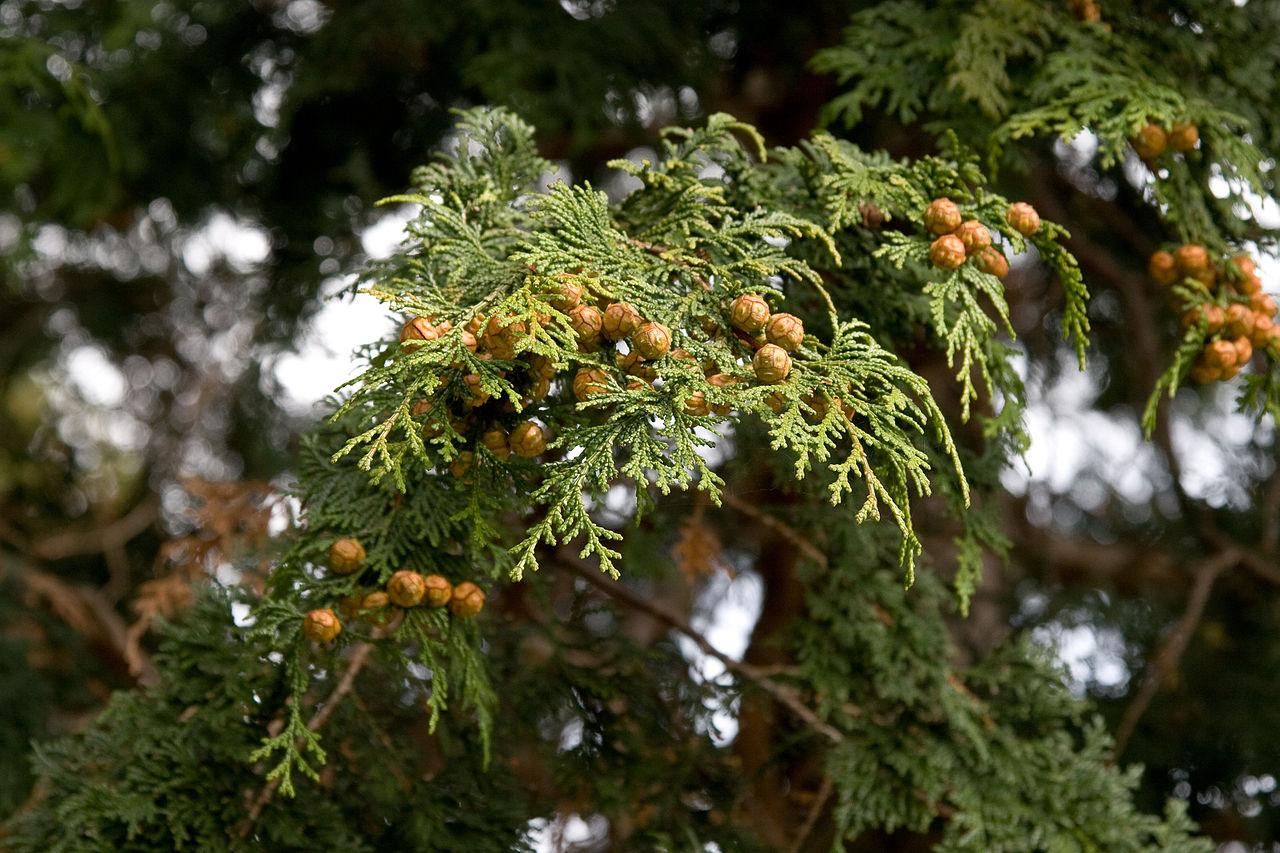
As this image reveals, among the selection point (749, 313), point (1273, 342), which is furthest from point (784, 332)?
point (1273, 342)

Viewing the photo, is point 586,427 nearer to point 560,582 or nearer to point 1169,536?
point 560,582

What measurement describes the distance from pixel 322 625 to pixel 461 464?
0.22 meters

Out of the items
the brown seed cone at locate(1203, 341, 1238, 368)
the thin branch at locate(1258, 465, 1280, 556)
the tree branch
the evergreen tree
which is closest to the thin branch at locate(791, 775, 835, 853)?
the evergreen tree

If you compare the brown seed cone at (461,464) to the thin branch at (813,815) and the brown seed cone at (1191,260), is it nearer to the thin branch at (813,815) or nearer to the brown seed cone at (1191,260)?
the thin branch at (813,815)

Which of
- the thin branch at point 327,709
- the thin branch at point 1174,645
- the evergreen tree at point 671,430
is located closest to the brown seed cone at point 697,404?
the evergreen tree at point 671,430

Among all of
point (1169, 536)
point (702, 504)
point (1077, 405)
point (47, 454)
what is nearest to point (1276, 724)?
point (1169, 536)

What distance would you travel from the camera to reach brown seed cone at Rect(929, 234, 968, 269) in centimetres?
109

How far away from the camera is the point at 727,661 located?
1.75 metres

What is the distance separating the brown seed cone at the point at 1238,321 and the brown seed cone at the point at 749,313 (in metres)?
0.73

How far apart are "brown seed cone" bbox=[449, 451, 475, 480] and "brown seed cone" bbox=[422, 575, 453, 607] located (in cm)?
12

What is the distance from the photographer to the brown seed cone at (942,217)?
112 centimetres

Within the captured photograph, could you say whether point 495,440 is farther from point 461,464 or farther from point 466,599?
point 466,599

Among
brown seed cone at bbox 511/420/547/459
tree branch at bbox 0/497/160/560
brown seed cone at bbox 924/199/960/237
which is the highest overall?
brown seed cone at bbox 924/199/960/237

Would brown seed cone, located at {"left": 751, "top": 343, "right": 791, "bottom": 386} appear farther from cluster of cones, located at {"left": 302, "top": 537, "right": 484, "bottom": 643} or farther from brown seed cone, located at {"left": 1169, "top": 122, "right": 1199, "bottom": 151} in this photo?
brown seed cone, located at {"left": 1169, "top": 122, "right": 1199, "bottom": 151}
